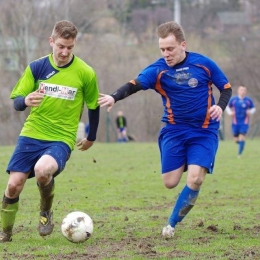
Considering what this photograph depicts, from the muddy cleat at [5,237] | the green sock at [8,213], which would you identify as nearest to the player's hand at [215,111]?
the green sock at [8,213]

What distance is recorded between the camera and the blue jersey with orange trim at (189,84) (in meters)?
6.95

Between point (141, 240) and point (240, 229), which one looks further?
point (240, 229)

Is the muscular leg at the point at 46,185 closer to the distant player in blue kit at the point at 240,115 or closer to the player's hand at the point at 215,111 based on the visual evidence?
the player's hand at the point at 215,111

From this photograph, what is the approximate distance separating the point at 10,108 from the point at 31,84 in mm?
30010

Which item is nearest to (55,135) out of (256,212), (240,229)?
(240,229)

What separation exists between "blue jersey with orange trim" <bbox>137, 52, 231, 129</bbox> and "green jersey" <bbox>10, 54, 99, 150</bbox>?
628 millimetres

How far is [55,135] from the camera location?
673 centimetres

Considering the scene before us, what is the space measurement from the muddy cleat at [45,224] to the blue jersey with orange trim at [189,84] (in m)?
1.60

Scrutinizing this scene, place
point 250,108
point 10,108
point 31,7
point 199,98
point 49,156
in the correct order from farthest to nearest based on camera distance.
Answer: point 31,7
point 10,108
point 250,108
point 199,98
point 49,156

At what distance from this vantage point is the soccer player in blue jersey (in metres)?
6.90

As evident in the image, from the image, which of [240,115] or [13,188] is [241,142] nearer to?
[240,115]

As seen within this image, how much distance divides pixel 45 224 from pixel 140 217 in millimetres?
1784

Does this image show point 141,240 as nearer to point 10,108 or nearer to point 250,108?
point 250,108

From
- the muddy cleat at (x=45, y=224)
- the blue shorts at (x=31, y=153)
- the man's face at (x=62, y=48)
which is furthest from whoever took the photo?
the muddy cleat at (x=45, y=224)
